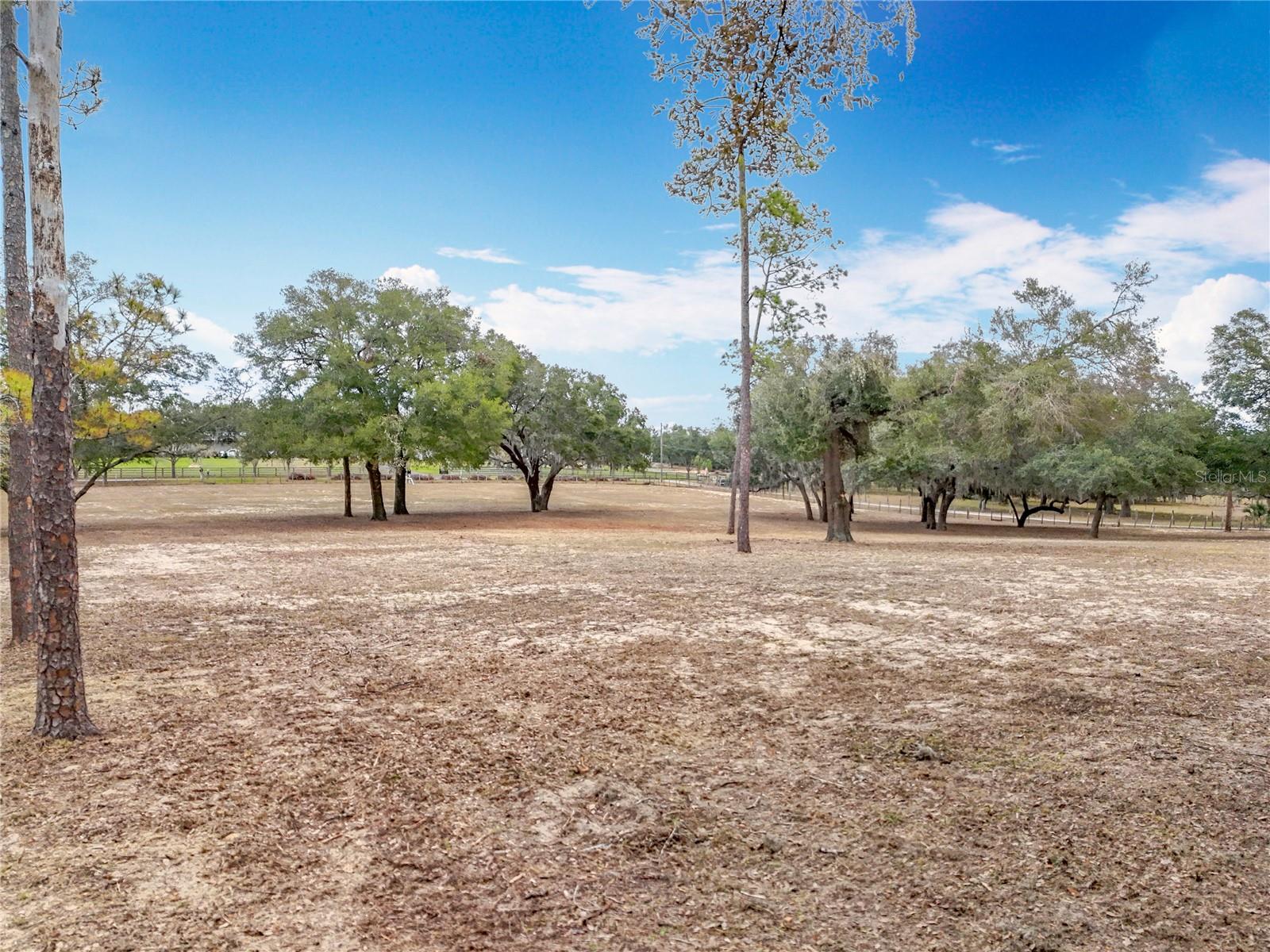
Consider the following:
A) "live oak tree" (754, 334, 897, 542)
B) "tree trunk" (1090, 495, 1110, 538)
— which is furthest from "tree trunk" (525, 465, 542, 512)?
"tree trunk" (1090, 495, 1110, 538)

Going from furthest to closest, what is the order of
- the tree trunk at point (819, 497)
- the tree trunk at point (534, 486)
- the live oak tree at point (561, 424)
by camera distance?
the tree trunk at point (819, 497) → the tree trunk at point (534, 486) → the live oak tree at point (561, 424)

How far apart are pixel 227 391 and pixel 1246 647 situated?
28.7 metres

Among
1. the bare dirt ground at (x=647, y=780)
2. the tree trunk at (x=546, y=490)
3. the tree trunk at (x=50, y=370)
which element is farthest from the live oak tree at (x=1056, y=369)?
the tree trunk at (x=546, y=490)

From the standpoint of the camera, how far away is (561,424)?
36.5 metres

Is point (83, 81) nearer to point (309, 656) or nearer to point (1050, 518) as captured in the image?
point (309, 656)

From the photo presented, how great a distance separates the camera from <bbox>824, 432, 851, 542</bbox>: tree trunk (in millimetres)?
21203

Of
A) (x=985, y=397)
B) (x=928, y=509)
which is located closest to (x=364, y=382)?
(x=985, y=397)

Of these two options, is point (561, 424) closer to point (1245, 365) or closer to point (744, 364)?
point (744, 364)

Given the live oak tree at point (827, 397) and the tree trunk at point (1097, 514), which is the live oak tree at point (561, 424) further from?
the tree trunk at point (1097, 514)

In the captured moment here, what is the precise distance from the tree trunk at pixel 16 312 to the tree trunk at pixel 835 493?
1770 cm

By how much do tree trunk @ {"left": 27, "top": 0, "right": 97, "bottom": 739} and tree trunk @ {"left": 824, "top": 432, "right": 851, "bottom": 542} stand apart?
60.6 ft

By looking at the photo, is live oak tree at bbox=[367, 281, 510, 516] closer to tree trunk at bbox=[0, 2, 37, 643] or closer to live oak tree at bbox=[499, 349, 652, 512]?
live oak tree at bbox=[499, 349, 652, 512]

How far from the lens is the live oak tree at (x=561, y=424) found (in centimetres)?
3625

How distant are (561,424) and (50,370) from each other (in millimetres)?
32230
